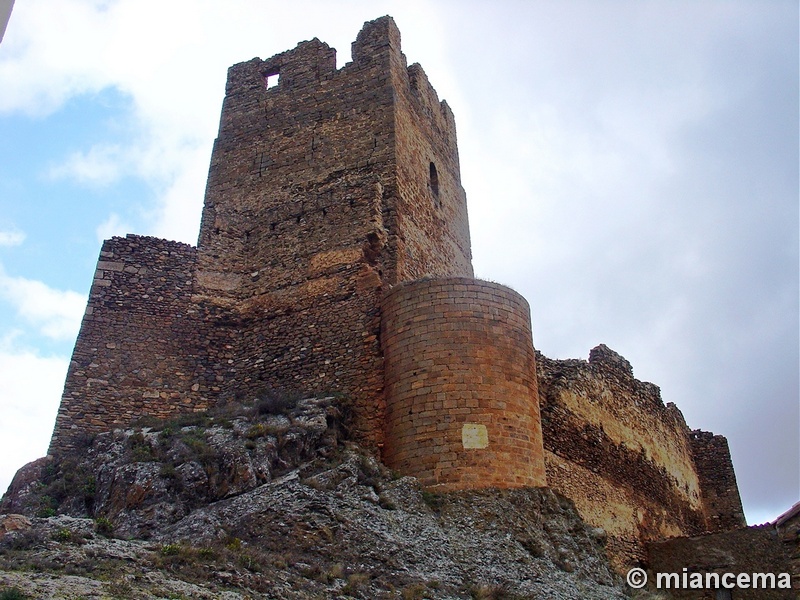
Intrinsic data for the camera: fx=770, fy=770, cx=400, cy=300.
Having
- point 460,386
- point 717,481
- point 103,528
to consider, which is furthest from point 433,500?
point 717,481

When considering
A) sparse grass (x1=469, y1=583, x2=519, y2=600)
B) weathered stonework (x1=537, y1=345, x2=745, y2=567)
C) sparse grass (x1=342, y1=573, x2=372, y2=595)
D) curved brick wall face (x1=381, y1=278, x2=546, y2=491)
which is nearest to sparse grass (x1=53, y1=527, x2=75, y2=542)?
sparse grass (x1=342, y1=573, x2=372, y2=595)

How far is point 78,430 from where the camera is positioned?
1281 centimetres

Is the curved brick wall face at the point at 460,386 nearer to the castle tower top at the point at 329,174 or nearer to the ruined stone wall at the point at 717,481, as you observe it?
the castle tower top at the point at 329,174

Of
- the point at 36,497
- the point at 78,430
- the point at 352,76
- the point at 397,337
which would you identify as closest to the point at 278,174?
the point at 352,76

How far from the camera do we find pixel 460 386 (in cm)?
1172

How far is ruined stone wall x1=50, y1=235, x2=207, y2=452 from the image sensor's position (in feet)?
43.3

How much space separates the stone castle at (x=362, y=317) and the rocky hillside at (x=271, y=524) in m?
0.74

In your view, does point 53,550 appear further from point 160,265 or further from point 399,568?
point 160,265

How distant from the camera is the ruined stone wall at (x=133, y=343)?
13.2 m

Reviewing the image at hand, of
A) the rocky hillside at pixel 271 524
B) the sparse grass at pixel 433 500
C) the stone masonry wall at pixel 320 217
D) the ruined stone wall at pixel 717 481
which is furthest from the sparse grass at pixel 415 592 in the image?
the ruined stone wall at pixel 717 481

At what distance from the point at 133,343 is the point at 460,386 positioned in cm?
623

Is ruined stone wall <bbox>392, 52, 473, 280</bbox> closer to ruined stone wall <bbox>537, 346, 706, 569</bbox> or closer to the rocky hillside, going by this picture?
ruined stone wall <bbox>537, 346, 706, 569</bbox>

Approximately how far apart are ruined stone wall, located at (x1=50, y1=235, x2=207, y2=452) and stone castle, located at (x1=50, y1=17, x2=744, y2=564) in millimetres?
27

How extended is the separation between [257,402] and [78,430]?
3070 mm
